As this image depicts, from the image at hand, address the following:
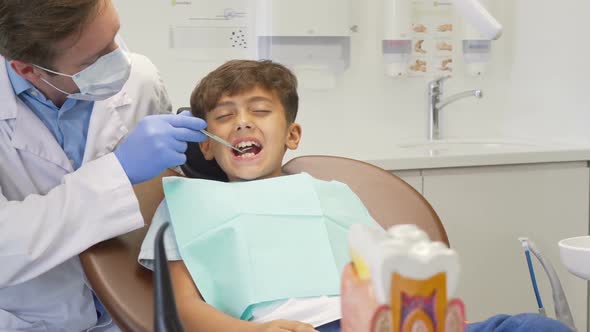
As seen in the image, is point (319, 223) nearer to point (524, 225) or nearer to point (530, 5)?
point (524, 225)

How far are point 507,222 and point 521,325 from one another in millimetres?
1494

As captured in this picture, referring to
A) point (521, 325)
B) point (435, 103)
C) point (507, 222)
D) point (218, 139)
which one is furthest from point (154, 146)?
point (435, 103)

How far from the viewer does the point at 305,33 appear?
277 cm

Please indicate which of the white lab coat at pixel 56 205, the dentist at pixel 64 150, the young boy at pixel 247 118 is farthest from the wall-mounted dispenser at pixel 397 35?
the dentist at pixel 64 150

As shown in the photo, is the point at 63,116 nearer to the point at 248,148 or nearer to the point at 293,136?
the point at 248,148

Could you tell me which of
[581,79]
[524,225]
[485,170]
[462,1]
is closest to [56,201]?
[462,1]

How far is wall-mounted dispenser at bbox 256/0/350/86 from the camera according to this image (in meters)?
2.74

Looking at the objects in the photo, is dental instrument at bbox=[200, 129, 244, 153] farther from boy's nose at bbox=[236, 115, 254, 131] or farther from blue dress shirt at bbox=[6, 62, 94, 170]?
blue dress shirt at bbox=[6, 62, 94, 170]

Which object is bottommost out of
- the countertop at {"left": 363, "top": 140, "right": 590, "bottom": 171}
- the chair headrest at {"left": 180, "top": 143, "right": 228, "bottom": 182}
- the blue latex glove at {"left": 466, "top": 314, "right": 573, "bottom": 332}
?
the blue latex glove at {"left": 466, "top": 314, "right": 573, "bottom": 332}

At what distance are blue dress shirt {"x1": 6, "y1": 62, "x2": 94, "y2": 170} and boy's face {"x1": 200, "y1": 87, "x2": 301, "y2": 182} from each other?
0.94 ft

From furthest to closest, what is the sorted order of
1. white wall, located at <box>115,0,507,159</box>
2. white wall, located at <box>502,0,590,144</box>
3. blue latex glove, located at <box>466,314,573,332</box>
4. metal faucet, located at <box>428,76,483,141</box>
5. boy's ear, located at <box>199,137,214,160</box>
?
metal faucet, located at <box>428,76,483,141</box> < white wall, located at <box>502,0,590,144</box> < white wall, located at <box>115,0,507,159</box> < boy's ear, located at <box>199,137,214,160</box> < blue latex glove, located at <box>466,314,573,332</box>

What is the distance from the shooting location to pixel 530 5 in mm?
3037

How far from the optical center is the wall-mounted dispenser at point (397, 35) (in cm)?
286

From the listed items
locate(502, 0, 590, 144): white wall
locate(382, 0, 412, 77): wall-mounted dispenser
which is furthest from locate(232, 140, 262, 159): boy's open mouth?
locate(502, 0, 590, 144): white wall
